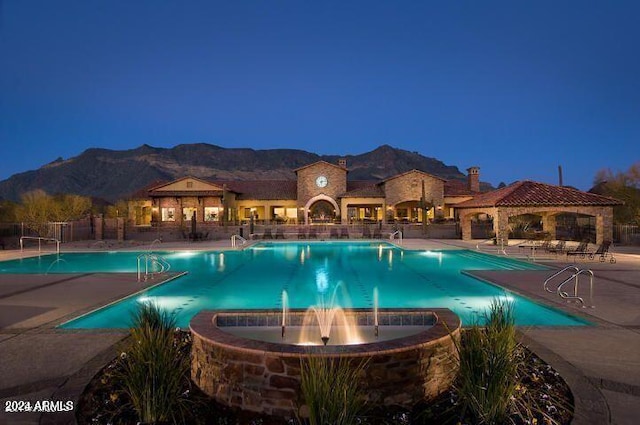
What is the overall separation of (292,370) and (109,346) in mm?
3132

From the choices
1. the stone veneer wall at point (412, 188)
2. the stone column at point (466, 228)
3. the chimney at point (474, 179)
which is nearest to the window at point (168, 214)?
the stone veneer wall at point (412, 188)

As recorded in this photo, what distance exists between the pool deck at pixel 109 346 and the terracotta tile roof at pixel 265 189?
2876 centimetres

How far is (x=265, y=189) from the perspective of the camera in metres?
40.8

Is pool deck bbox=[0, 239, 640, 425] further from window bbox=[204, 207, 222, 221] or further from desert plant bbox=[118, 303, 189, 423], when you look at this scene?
window bbox=[204, 207, 222, 221]

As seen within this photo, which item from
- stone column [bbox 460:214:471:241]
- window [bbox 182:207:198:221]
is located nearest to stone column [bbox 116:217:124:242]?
window [bbox 182:207:198:221]

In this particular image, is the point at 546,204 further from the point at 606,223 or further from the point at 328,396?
the point at 328,396

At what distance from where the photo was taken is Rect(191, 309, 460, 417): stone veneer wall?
3814 millimetres

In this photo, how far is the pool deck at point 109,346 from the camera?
4.02 m

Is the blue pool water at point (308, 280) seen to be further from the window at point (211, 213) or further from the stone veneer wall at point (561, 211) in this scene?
the window at point (211, 213)

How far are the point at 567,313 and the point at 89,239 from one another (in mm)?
29951

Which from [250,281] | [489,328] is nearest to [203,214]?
[250,281]

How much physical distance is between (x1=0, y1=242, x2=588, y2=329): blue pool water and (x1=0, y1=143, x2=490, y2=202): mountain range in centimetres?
9561

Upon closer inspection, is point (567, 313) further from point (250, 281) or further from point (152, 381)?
point (250, 281)

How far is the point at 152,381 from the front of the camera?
389 cm
